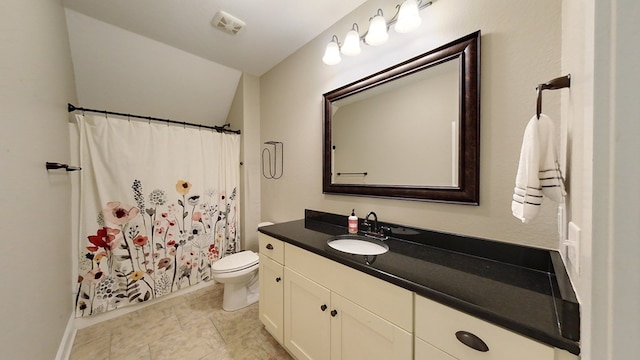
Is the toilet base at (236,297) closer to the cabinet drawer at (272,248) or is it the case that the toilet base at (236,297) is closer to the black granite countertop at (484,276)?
the cabinet drawer at (272,248)

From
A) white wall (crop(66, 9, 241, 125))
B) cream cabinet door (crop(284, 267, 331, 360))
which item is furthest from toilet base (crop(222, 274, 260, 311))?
white wall (crop(66, 9, 241, 125))

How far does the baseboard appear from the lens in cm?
137

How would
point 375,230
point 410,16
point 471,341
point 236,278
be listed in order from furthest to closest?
point 236,278 → point 375,230 → point 410,16 → point 471,341

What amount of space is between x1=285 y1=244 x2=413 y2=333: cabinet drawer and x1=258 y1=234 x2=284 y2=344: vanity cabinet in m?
0.19

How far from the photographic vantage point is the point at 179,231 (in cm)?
220

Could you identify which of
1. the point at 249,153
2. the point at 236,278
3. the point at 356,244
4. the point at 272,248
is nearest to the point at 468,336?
the point at 356,244

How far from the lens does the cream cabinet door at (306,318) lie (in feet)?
3.71

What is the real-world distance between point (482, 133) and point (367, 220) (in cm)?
80

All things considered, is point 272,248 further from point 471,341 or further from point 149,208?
point 149,208

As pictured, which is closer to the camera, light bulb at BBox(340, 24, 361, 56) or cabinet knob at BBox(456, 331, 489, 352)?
cabinet knob at BBox(456, 331, 489, 352)

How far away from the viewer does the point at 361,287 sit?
960mm

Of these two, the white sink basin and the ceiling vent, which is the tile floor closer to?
the white sink basin
